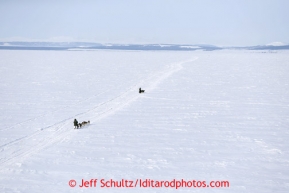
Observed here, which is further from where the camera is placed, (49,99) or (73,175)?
(49,99)

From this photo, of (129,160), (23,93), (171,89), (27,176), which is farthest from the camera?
(171,89)

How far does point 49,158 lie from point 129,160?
2.11 metres

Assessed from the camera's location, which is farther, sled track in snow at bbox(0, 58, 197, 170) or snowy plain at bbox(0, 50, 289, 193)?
sled track in snow at bbox(0, 58, 197, 170)

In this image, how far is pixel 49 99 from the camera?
14.8 metres

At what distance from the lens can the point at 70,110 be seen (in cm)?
1246

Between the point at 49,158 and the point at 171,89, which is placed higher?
the point at 171,89

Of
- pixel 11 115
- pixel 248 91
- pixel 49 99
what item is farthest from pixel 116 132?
pixel 248 91

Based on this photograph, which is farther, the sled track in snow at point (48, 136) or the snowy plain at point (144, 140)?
the sled track in snow at point (48, 136)

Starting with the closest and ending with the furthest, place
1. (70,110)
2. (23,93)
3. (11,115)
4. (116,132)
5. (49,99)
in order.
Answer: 1. (116,132)
2. (11,115)
3. (70,110)
4. (49,99)
5. (23,93)

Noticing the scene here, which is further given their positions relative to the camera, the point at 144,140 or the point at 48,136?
the point at 48,136

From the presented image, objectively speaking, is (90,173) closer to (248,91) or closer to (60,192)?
(60,192)

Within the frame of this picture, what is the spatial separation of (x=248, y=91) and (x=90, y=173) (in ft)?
43.3

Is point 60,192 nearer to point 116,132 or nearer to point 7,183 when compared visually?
point 7,183

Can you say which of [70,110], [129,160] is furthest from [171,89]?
[129,160]
